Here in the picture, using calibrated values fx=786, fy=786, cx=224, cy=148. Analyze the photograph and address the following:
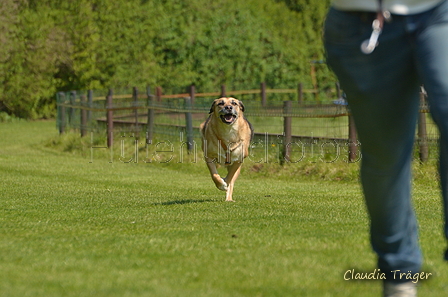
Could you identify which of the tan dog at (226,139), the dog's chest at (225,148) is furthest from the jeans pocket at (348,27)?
the dog's chest at (225,148)

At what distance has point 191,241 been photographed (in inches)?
214

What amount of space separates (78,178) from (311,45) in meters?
31.7

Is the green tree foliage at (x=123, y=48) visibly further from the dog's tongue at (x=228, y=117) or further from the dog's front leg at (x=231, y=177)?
the dog's front leg at (x=231, y=177)

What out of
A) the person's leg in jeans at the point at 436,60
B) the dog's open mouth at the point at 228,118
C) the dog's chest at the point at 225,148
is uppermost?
the person's leg in jeans at the point at 436,60

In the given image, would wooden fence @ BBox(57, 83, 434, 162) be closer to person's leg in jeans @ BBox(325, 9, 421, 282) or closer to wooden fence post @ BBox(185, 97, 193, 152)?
wooden fence post @ BBox(185, 97, 193, 152)

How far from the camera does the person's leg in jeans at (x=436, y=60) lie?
3.11 m

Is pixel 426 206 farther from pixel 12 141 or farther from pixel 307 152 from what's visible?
pixel 12 141

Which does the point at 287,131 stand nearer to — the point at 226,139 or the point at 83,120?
the point at 226,139

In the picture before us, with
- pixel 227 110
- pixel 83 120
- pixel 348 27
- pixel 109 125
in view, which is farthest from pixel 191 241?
pixel 83 120

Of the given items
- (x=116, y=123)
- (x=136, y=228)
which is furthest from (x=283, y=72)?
(x=136, y=228)

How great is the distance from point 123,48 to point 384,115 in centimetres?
3257

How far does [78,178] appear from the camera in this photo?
1408cm

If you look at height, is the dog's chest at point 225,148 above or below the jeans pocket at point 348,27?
below

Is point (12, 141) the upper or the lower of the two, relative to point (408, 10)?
lower
